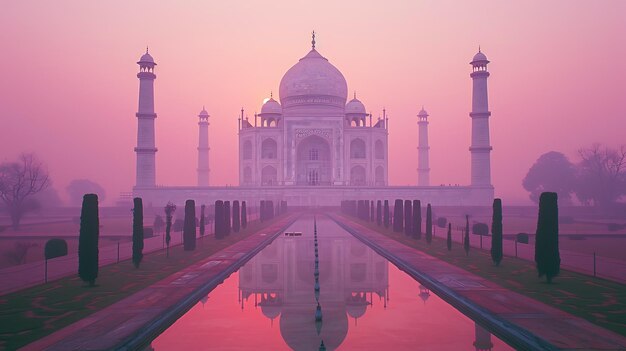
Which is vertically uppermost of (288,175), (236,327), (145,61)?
(145,61)

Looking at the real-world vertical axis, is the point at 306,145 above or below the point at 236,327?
above

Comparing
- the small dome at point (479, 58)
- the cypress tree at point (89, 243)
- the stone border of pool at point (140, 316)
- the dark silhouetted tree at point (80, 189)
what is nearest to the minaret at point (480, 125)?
the small dome at point (479, 58)

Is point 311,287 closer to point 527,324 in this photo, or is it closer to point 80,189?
point 527,324

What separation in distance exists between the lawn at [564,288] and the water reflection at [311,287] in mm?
2174

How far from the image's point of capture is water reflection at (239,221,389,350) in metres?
7.22

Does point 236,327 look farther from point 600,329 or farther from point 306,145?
point 306,145

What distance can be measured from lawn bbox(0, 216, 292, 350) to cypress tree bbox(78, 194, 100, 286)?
25 cm

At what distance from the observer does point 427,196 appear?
45.9 metres

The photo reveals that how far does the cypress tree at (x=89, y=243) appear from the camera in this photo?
10461 millimetres

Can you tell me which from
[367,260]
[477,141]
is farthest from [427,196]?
[367,260]

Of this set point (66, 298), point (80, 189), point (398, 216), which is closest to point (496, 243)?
point (66, 298)

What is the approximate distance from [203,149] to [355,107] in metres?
16.8

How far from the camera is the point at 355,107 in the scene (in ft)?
196

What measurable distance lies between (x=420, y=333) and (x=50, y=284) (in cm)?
731
